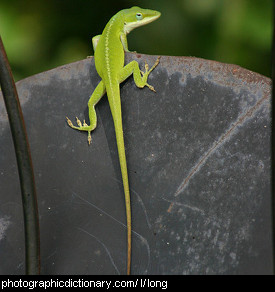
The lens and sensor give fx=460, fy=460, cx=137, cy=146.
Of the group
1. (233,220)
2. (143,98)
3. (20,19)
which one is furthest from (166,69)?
(20,19)

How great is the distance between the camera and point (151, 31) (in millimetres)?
2268

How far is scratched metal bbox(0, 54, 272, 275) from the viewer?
44.4 inches

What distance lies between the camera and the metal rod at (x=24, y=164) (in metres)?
1.08

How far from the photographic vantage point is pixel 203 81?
1222mm

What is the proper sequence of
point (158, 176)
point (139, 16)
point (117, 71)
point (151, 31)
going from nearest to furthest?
point (158, 176) → point (117, 71) → point (139, 16) → point (151, 31)

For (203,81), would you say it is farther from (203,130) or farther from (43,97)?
(43,97)

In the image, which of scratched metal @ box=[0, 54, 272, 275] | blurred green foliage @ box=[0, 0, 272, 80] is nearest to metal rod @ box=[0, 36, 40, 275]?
scratched metal @ box=[0, 54, 272, 275]

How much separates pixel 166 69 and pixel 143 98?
103 mm

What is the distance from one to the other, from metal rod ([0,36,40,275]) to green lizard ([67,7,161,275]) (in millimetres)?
218

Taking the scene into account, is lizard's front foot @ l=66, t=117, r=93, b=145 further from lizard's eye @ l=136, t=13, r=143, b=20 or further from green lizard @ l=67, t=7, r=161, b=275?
lizard's eye @ l=136, t=13, r=143, b=20

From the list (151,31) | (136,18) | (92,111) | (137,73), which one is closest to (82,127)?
(92,111)

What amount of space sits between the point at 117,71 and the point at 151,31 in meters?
0.87

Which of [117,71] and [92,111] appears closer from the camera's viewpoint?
[92,111]

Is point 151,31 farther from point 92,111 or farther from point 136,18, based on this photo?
point 92,111
